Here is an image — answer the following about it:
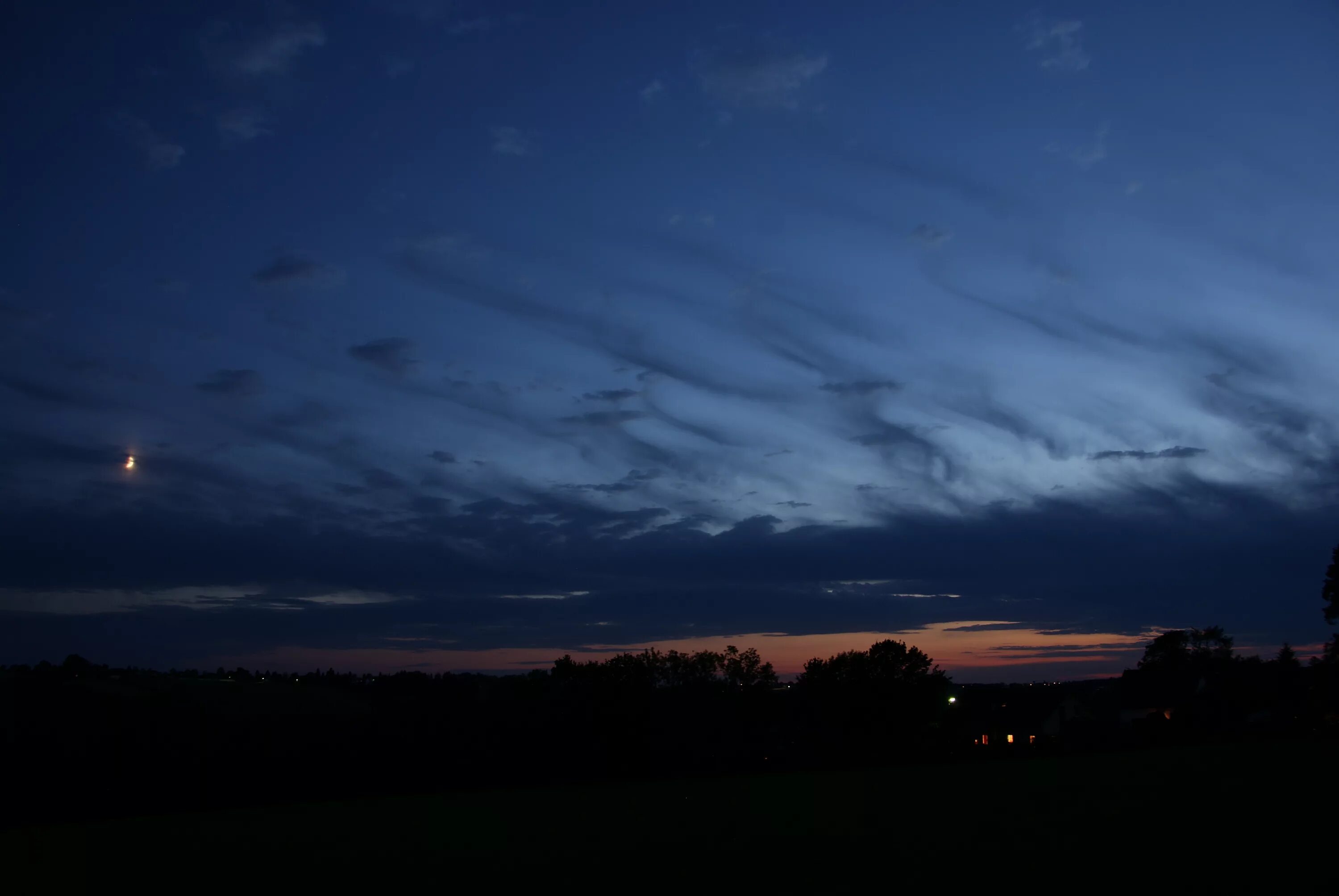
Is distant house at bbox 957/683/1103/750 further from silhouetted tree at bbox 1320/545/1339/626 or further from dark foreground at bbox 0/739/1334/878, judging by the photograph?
dark foreground at bbox 0/739/1334/878

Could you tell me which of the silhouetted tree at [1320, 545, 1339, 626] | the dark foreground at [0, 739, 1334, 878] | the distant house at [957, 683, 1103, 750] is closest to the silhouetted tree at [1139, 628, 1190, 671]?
the distant house at [957, 683, 1103, 750]

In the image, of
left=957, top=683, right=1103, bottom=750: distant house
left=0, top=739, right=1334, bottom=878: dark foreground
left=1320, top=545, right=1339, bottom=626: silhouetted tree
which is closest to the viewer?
left=0, top=739, right=1334, bottom=878: dark foreground

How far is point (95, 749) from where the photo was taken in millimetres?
22922

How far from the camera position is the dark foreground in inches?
418

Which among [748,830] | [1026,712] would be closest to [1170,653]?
[1026,712]

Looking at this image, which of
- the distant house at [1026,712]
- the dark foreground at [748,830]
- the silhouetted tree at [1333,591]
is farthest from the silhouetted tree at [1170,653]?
the dark foreground at [748,830]

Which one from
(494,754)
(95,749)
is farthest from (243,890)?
(494,754)

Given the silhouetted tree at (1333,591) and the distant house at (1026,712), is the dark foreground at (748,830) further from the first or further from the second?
the distant house at (1026,712)

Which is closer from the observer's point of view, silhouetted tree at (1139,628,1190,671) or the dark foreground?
the dark foreground

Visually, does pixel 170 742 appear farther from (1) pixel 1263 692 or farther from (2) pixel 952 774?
(1) pixel 1263 692

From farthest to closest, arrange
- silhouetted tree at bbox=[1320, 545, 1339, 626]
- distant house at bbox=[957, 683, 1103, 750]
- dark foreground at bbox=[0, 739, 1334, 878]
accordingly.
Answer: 1. distant house at bbox=[957, 683, 1103, 750]
2. silhouetted tree at bbox=[1320, 545, 1339, 626]
3. dark foreground at bbox=[0, 739, 1334, 878]

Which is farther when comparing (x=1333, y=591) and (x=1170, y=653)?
(x=1170, y=653)

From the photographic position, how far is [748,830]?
13.1m

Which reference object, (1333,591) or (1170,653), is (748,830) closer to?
A: (1333,591)
